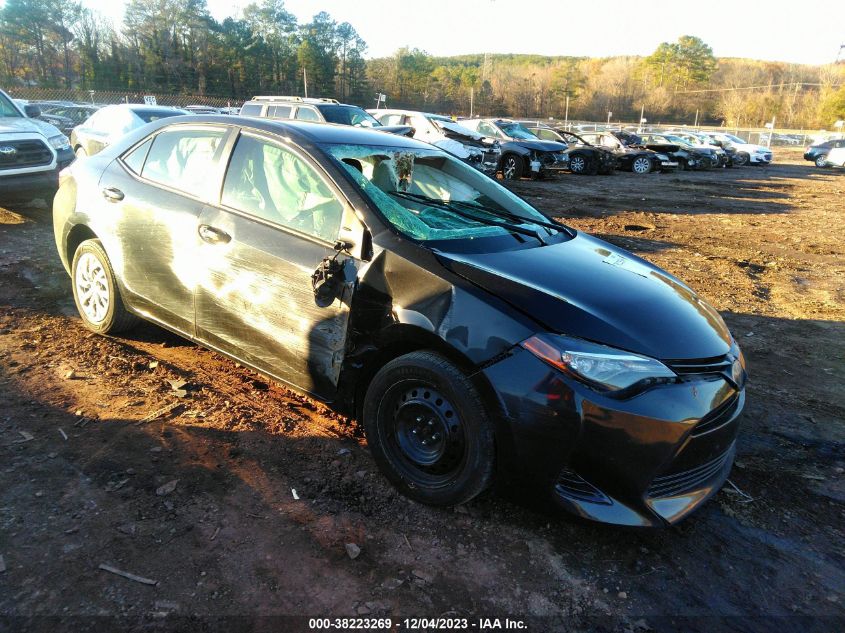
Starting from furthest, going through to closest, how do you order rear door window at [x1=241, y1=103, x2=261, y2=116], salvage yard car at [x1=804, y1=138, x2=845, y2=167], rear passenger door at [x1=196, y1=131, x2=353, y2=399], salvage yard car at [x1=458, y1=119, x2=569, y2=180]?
1. salvage yard car at [x1=804, y1=138, x2=845, y2=167]
2. salvage yard car at [x1=458, y1=119, x2=569, y2=180]
3. rear door window at [x1=241, y1=103, x2=261, y2=116]
4. rear passenger door at [x1=196, y1=131, x2=353, y2=399]

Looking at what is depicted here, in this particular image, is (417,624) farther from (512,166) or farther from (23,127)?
(512,166)

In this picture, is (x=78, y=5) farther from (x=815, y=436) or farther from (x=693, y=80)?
(x=693, y=80)

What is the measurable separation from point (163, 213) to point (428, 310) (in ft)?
6.72

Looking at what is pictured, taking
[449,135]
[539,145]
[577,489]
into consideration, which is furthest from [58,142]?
[539,145]

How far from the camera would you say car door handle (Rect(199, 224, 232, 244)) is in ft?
10.6

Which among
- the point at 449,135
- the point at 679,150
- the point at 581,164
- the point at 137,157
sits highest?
the point at 679,150

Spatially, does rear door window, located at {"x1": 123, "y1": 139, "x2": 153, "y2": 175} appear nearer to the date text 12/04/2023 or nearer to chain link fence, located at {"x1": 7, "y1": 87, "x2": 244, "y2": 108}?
the date text 12/04/2023

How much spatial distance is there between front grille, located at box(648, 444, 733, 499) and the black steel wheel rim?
2.66 feet

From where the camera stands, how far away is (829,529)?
107 inches

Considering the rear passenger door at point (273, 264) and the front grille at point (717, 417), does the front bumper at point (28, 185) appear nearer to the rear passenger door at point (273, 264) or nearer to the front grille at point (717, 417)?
the rear passenger door at point (273, 264)

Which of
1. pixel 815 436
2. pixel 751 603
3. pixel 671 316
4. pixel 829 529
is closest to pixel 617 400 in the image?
pixel 671 316

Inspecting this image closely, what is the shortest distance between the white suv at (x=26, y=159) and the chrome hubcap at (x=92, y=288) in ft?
15.3

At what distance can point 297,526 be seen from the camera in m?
2.51

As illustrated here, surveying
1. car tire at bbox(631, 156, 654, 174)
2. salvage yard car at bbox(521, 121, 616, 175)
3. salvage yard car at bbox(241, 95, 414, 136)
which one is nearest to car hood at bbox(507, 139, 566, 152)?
salvage yard car at bbox(521, 121, 616, 175)
